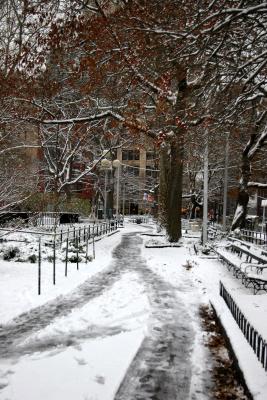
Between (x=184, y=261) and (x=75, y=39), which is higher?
(x=75, y=39)

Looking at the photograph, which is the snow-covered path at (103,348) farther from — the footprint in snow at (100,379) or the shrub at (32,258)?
the shrub at (32,258)

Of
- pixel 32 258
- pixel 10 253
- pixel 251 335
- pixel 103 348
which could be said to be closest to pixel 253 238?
pixel 32 258

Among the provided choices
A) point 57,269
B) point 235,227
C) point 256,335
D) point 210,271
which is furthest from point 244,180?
point 256,335

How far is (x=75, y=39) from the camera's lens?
31.0 feet

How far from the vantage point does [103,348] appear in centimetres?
648

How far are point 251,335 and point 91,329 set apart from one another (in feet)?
9.42

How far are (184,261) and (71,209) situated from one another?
17.0 m

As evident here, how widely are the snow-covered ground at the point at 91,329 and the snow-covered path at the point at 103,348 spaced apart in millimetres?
15

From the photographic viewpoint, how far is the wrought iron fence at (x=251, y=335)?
17.2ft

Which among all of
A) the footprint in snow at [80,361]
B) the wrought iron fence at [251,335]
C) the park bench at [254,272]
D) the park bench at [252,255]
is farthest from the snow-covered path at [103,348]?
the park bench at [252,255]

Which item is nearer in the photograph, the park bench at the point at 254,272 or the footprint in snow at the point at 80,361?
the footprint in snow at the point at 80,361

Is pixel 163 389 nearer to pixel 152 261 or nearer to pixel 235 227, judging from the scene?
pixel 152 261

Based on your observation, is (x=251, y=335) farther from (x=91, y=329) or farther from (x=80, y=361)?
(x=91, y=329)

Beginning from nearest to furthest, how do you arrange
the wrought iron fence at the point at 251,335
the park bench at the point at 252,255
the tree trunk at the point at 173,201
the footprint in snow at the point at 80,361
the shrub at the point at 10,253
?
1. the wrought iron fence at the point at 251,335
2. the footprint in snow at the point at 80,361
3. the park bench at the point at 252,255
4. the shrub at the point at 10,253
5. the tree trunk at the point at 173,201
